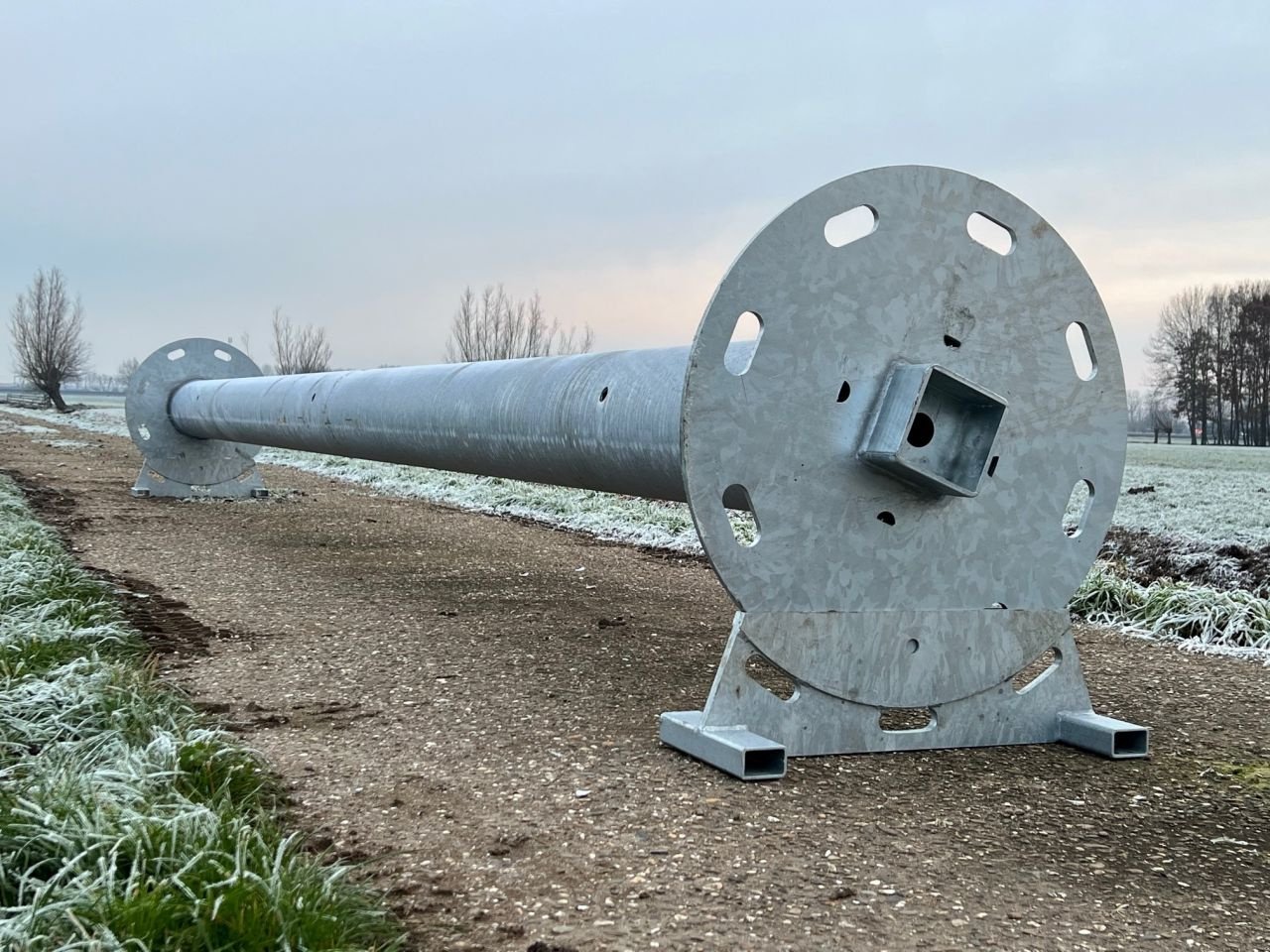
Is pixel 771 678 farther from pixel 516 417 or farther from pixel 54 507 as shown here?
pixel 54 507

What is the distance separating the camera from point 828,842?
2.84 meters

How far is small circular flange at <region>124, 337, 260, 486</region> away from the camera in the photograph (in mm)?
11555

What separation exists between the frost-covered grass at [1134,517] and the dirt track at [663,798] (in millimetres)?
424

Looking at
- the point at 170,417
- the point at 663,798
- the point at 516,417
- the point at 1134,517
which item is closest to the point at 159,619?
the point at 516,417

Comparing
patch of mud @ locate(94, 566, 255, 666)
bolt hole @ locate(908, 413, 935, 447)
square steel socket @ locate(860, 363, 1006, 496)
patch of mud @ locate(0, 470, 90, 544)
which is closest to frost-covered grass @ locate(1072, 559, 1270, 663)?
square steel socket @ locate(860, 363, 1006, 496)

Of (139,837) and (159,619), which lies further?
(159,619)

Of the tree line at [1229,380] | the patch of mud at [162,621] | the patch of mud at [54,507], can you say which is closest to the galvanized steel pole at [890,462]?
the patch of mud at [162,621]

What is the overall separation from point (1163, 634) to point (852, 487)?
318 cm

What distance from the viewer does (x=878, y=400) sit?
3639mm

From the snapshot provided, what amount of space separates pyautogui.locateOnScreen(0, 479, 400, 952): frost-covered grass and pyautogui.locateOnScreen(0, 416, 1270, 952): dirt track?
186 millimetres

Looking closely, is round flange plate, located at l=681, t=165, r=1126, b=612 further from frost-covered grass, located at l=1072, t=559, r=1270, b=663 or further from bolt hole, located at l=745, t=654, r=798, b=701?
frost-covered grass, located at l=1072, t=559, r=1270, b=663

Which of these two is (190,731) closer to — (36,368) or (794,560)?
(794,560)

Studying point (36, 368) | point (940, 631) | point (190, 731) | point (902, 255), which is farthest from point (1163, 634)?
point (36, 368)

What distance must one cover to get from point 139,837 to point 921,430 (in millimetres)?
2458
